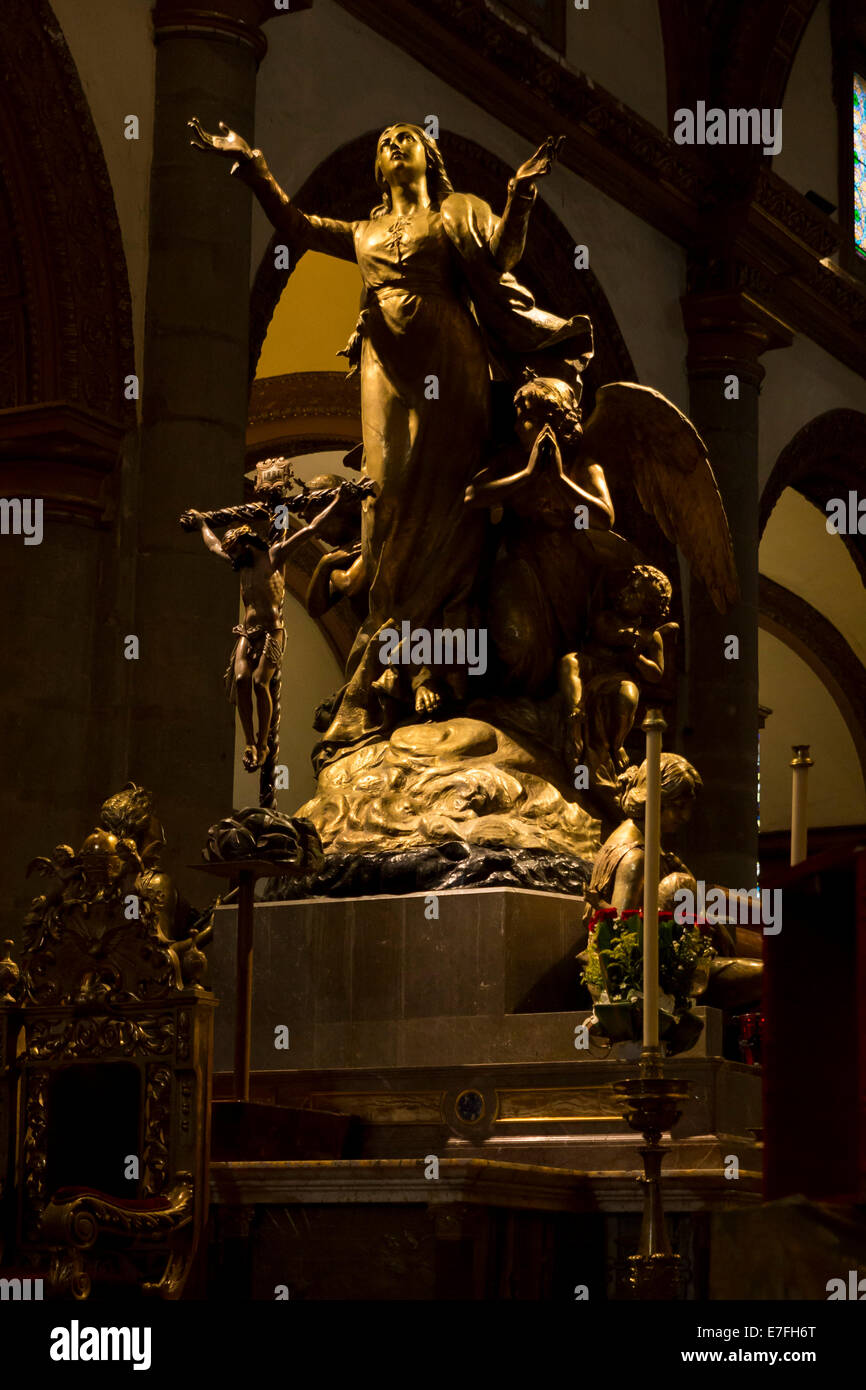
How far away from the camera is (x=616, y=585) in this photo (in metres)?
6.84

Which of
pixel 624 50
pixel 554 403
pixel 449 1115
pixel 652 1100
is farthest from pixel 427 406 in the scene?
pixel 624 50

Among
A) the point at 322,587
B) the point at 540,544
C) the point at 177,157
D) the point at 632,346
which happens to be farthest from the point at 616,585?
the point at 632,346

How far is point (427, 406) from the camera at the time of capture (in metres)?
6.88

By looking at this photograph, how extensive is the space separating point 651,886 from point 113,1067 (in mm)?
1407

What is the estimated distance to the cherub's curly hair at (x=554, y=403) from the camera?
6.65 m

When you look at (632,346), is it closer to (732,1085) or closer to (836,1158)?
(732,1085)

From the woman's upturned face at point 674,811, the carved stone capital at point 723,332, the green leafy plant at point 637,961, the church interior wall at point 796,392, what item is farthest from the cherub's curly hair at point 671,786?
the church interior wall at point 796,392

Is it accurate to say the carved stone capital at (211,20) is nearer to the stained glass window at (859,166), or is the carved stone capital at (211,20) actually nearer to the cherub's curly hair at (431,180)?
the cherub's curly hair at (431,180)

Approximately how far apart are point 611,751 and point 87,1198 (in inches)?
119

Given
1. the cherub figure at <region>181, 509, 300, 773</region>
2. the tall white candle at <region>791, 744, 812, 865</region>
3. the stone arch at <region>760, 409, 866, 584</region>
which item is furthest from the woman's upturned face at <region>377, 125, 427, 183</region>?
the stone arch at <region>760, 409, 866, 584</region>

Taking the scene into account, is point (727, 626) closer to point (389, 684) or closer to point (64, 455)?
point (64, 455)

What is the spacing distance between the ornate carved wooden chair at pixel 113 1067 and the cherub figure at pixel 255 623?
1569mm

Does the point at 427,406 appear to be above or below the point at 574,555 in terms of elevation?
above

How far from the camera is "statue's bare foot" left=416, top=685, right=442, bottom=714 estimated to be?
675 centimetres
